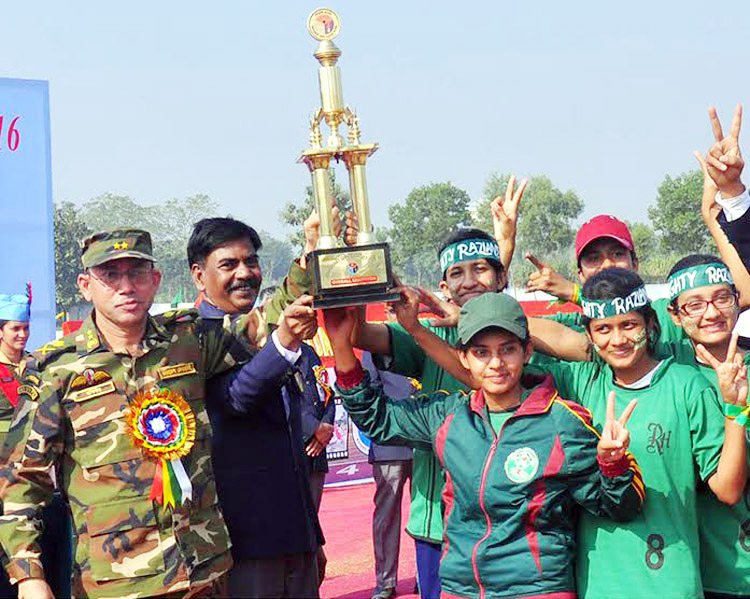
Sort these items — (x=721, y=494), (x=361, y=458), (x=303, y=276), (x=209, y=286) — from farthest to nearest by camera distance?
(x=361, y=458) < (x=209, y=286) < (x=303, y=276) < (x=721, y=494)

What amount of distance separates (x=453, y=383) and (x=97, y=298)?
1440mm

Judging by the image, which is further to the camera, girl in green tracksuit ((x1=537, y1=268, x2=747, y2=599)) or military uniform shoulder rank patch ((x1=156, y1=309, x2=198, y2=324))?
military uniform shoulder rank patch ((x1=156, y1=309, x2=198, y2=324))

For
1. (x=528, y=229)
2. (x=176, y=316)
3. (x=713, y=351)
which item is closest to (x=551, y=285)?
(x=713, y=351)

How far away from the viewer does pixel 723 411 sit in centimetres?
366

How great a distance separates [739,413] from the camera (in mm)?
3506

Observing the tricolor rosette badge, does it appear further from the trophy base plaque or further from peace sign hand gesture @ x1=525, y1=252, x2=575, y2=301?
peace sign hand gesture @ x1=525, y1=252, x2=575, y2=301

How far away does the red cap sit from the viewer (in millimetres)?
4801

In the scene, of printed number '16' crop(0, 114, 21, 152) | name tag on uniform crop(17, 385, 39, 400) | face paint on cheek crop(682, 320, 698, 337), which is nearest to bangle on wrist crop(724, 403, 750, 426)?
face paint on cheek crop(682, 320, 698, 337)

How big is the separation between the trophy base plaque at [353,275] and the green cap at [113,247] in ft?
2.05

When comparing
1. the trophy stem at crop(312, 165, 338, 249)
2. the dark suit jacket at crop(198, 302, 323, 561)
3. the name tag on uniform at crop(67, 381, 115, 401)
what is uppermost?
the trophy stem at crop(312, 165, 338, 249)

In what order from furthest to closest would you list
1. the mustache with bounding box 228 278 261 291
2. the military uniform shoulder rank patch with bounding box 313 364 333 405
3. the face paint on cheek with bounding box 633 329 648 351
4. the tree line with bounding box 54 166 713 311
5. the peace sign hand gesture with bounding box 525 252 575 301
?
1. the tree line with bounding box 54 166 713 311
2. the military uniform shoulder rank patch with bounding box 313 364 333 405
3. the peace sign hand gesture with bounding box 525 252 575 301
4. the mustache with bounding box 228 278 261 291
5. the face paint on cheek with bounding box 633 329 648 351

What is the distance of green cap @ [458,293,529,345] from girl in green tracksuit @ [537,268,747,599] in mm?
295

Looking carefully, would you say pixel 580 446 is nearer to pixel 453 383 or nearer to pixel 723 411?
pixel 723 411

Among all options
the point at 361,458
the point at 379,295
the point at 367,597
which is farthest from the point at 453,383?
the point at 361,458
